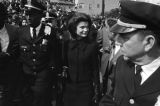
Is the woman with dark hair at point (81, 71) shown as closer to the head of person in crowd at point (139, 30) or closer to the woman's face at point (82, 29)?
the woman's face at point (82, 29)

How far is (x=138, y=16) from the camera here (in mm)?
2189

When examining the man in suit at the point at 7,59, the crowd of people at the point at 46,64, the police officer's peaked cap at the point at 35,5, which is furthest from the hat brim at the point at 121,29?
the police officer's peaked cap at the point at 35,5

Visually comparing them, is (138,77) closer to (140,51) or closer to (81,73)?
(140,51)

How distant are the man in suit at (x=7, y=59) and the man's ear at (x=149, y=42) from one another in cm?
324

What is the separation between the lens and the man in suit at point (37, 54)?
5504 millimetres

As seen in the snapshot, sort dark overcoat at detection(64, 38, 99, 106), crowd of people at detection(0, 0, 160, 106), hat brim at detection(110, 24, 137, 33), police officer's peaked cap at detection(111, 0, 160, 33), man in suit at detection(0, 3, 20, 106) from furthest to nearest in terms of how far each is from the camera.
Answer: dark overcoat at detection(64, 38, 99, 106), crowd of people at detection(0, 0, 160, 106), man in suit at detection(0, 3, 20, 106), hat brim at detection(110, 24, 137, 33), police officer's peaked cap at detection(111, 0, 160, 33)

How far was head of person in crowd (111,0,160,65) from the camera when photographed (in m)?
2.16

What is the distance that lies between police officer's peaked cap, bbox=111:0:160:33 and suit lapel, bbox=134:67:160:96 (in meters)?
0.31

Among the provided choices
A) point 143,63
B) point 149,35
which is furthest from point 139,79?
point 149,35

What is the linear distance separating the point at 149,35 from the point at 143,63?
20 centimetres

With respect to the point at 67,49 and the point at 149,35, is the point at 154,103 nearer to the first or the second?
Result: the point at 149,35

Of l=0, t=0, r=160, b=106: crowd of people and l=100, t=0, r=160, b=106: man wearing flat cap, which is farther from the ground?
l=100, t=0, r=160, b=106: man wearing flat cap

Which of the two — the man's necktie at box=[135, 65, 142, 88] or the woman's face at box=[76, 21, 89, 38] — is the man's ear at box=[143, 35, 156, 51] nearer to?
the man's necktie at box=[135, 65, 142, 88]

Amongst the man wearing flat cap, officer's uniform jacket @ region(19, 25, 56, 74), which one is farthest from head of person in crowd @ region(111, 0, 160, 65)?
officer's uniform jacket @ region(19, 25, 56, 74)
